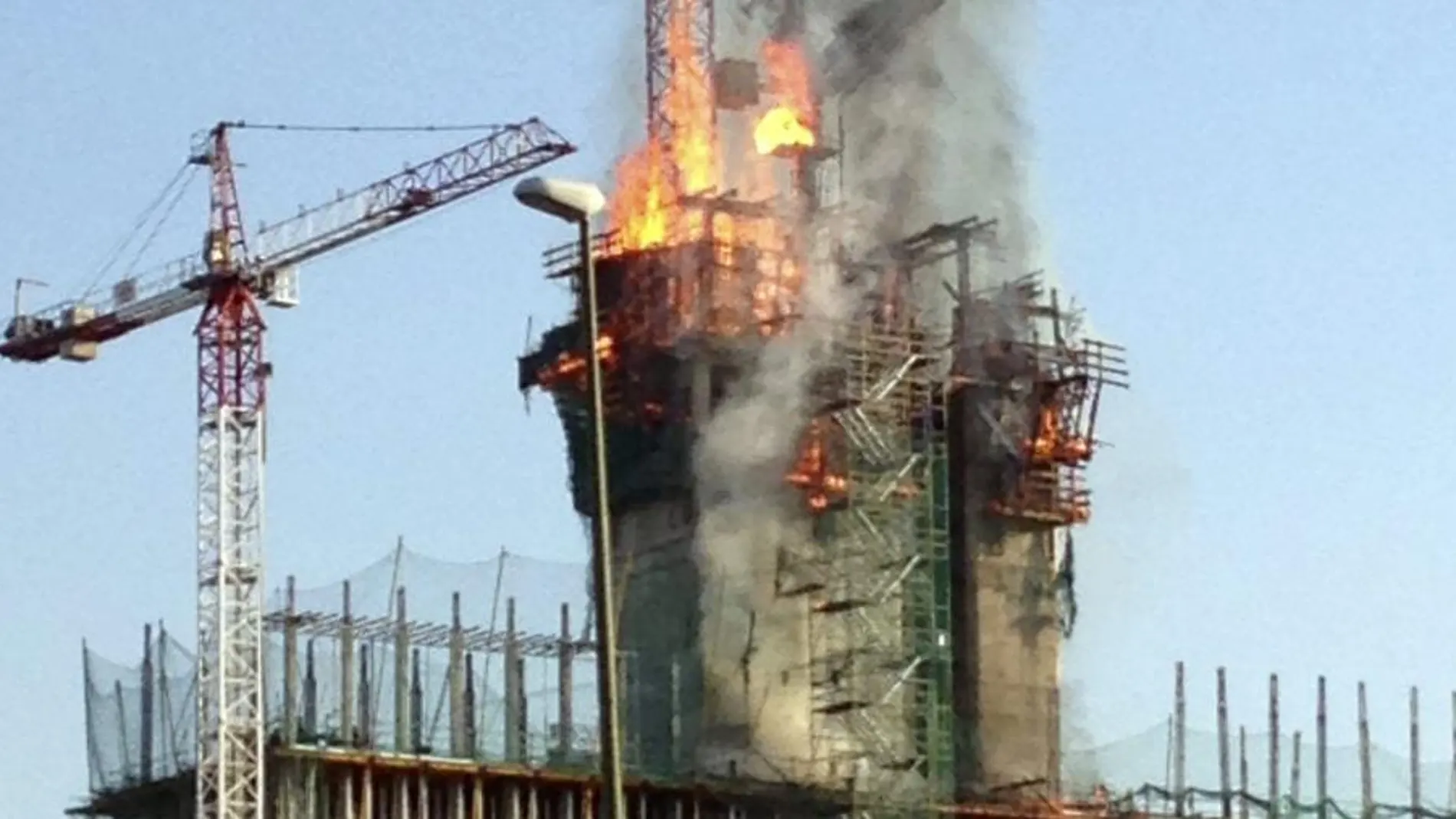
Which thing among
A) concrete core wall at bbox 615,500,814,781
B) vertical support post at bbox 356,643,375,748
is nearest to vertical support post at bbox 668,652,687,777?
concrete core wall at bbox 615,500,814,781

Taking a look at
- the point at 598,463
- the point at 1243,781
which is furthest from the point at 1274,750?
the point at 598,463

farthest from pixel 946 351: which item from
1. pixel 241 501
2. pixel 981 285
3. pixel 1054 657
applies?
pixel 241 501

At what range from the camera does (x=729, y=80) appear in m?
173

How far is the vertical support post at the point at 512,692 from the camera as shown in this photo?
151000 mm

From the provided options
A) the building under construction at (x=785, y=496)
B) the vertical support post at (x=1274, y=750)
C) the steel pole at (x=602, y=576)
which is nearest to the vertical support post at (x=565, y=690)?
the building under construction at (x=785, y=496)

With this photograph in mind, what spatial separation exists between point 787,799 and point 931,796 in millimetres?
8567

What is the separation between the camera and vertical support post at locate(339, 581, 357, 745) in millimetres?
144875

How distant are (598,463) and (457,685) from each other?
3516 inches

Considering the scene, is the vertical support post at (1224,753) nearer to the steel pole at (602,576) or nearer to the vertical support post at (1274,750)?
the vertical support post at (1274,750)

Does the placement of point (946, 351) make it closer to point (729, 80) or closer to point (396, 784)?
point (729, 80)

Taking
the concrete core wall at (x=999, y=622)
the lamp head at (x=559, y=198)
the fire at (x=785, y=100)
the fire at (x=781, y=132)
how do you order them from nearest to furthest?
the lamp head at (x=559, y=198) → the fire at (x=781, y=132) → the fire at (x=785, y=100) → the concrete core wall at (x=999, y=622)

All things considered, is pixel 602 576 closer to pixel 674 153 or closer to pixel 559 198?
pixel 559 198

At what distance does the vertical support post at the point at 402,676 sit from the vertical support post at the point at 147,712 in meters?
11.2

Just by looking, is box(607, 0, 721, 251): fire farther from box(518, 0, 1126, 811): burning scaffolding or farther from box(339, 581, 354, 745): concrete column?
box(339, 581, 354, 745): concrete column
